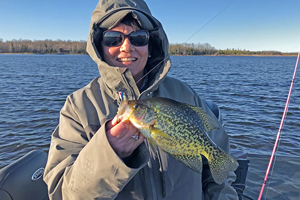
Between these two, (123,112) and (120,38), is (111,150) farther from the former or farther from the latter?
(120,38)

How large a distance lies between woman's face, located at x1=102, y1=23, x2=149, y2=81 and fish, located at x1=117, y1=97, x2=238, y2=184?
2.51 feet

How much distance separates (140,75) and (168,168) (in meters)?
1.25

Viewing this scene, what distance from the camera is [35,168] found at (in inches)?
Result: 165

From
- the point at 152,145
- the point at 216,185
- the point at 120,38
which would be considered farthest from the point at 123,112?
the point at 216,185

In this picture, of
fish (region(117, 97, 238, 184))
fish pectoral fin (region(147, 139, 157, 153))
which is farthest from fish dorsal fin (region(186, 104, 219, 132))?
fish pectoral fin (region(147, 139, 157, 153))

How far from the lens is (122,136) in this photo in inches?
77.1

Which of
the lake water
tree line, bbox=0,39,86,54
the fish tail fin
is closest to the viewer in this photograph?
the fish tail fin

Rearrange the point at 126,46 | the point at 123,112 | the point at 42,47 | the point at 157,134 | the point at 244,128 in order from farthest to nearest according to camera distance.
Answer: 1. the point at 42,47
2. the point at 244,128
3. the point at 126,46
4. the point at 157,134
5. the point at 123,112

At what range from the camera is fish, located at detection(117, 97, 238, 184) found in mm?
2158

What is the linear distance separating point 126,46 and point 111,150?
133cm

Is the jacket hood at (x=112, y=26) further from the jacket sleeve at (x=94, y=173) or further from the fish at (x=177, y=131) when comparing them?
the jacket sleeve at (x=94, y=173)

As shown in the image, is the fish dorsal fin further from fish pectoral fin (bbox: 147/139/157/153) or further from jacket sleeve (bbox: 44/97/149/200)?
jacket sleeve (bbox: 44/97/149/200)

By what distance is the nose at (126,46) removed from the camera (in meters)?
2.78

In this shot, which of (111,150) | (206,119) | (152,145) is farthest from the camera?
(206,119)
